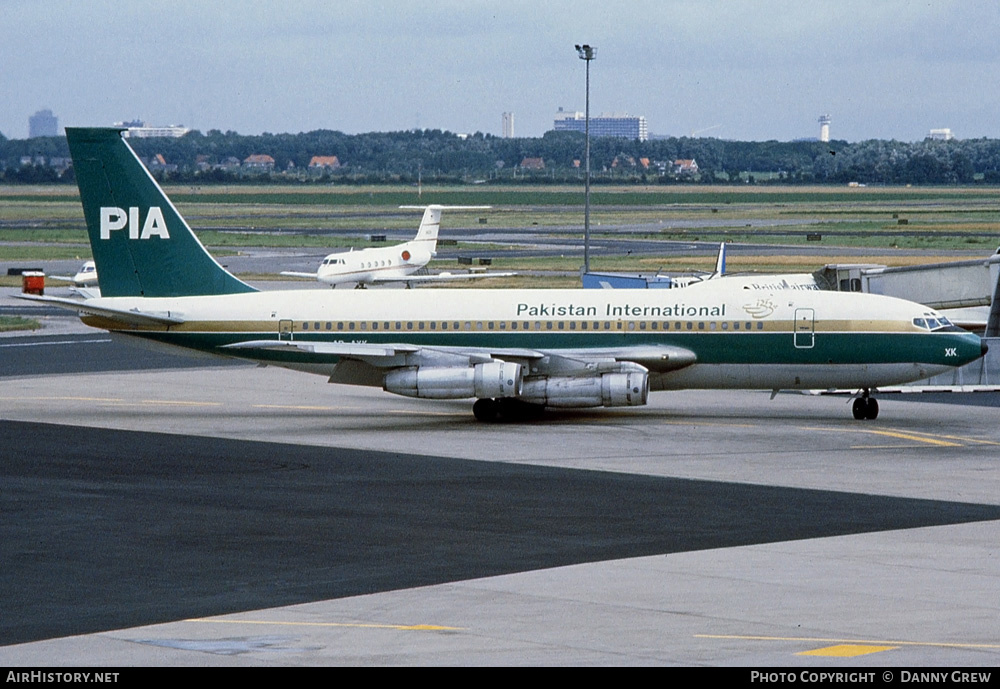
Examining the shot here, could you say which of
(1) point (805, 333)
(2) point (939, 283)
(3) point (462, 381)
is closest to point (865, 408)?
(1) point (805, 333)

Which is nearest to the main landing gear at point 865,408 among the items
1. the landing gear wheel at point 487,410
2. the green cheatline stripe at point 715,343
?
the green cheatline stripe at point 715,343

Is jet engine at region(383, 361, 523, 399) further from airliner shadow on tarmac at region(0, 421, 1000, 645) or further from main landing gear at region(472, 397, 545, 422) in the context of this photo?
airliner shadow on tarmac at region(0, 421, 1000, 645)

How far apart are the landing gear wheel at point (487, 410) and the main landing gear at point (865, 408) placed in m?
10.6

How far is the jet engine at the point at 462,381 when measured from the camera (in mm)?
44719

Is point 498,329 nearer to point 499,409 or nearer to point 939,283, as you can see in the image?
point 499,409

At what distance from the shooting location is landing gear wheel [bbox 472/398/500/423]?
155ft

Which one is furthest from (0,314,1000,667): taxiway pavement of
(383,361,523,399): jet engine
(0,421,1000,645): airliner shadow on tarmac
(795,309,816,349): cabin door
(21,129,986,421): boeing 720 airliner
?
(795,309,816,349): cabin door

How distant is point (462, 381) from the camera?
4484 cm

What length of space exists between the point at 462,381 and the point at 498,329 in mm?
3004

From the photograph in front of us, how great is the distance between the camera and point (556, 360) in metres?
46.4

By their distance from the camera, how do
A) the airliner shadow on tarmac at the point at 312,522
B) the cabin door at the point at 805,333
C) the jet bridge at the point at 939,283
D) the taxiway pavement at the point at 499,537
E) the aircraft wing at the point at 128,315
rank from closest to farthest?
the taxiway pavement at the point at 499,537 → the airliner shadow on tarmac at the point at 312,522 → the cabin door at the point at 805,333 → the aircraft wing at the point at 128,315 → the jet bridge at the point at 939,283

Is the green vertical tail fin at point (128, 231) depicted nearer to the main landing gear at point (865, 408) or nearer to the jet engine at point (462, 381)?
the jet engine at point (462, 381)

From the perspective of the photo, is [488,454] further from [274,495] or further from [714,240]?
[714,240]

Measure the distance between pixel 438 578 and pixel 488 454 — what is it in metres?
15.6
